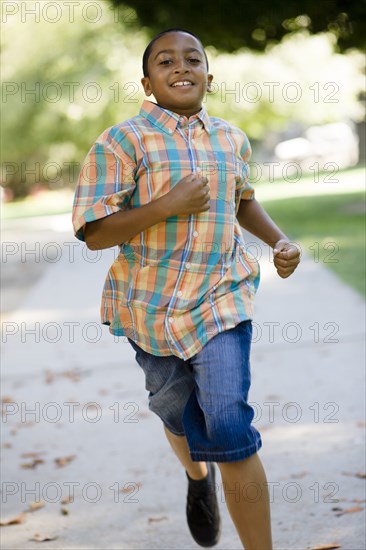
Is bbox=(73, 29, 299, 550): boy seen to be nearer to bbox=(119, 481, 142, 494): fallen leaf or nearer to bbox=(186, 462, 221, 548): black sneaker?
bbox=(186, 462, 221, 548): black sneaker

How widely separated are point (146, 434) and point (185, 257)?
2552mm

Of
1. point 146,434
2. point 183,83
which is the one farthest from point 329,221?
point 183,83

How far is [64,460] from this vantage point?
519 cm

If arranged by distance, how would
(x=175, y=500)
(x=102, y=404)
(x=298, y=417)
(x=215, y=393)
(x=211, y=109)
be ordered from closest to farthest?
1. (x=215, y=393)
2. (x=175, y=500)
3. (x=298, y=417)
4. (x=102, y=404)
5. (x=211, y=109)

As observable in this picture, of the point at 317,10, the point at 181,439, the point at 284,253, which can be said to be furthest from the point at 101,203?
the point at 317,10

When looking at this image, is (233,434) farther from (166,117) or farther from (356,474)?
(356,474)

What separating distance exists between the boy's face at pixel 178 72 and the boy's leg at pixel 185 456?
1.21 meters

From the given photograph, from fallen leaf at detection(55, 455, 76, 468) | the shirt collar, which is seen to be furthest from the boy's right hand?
fallen leaf at detection(55, 455, 76, 468)

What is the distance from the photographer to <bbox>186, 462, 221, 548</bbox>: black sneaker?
3.79 meters

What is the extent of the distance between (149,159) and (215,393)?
0.79 metres

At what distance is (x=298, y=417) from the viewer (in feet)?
18.7

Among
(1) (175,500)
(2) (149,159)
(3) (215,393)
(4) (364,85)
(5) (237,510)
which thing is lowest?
(1) (175,500)

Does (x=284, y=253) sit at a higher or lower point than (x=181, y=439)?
higher

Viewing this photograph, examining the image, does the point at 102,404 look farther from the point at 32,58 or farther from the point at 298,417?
the point at 32,58
